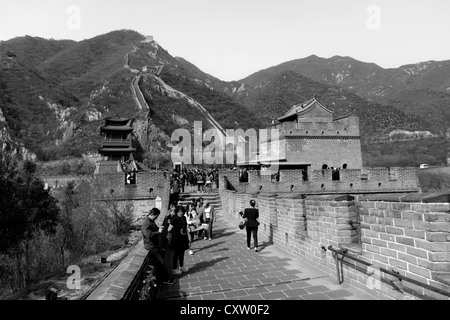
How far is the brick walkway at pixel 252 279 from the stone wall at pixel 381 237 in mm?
294

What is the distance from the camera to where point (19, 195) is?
50.4 ft

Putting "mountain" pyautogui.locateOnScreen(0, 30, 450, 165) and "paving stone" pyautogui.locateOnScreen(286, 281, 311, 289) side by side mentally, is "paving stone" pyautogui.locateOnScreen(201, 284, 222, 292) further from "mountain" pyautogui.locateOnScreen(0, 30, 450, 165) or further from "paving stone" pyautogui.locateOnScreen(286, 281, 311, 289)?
"mountain" pyautogui.locateOnScreen(0, 30, 450, 165)

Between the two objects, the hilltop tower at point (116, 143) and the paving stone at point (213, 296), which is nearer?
the paving stone at point (213, 296)

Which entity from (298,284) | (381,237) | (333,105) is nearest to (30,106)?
(333,105)

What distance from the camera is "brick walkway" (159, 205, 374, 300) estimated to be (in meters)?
4.12

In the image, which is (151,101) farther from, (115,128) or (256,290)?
(256,290)

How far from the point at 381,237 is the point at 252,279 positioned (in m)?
2.27

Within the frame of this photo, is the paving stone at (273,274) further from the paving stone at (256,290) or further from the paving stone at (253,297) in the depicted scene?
the paving stone at (253,297)

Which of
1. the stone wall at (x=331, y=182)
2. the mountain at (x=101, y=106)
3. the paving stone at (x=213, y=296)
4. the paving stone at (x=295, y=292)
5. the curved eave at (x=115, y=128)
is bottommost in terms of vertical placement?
the paving stone at (x=213, y=296)

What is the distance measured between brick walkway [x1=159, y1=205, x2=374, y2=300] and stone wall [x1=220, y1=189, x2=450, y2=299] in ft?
0.96

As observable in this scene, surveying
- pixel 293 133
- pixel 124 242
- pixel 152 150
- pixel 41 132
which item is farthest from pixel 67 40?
pixel 124 242

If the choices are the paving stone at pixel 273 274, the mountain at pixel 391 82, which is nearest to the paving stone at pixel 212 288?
the paving stone at pixel 273 274

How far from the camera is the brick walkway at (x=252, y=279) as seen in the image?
4121mm

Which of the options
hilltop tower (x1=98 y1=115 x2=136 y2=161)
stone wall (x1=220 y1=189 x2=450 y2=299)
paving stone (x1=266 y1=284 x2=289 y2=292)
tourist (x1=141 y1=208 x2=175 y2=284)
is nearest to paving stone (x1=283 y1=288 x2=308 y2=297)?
paving stone (x1=266 y1=284 x2=289 y2=292)
